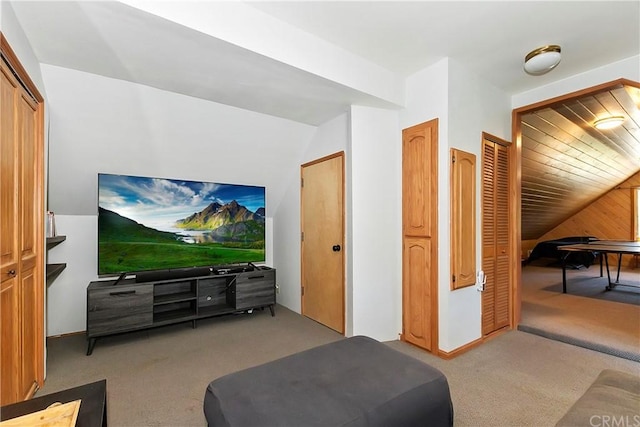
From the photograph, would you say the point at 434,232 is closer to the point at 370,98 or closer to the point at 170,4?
the point at 370,98

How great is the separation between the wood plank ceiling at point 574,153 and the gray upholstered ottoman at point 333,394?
2989mm

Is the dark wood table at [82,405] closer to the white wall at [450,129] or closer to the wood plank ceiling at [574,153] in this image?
the white wall at [450,129]

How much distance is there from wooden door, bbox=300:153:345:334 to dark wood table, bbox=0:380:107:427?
213 cm

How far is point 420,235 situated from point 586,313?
249 centimetres

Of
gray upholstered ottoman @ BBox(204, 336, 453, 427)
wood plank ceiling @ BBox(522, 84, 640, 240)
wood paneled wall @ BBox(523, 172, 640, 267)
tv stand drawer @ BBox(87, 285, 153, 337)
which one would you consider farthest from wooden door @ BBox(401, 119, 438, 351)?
wood paneled wall @ BBox(523, 172, 640, 267)

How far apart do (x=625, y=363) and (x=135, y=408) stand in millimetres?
3566

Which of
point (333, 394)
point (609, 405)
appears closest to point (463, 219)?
point (609, 405)

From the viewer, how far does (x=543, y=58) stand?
88.0 inches

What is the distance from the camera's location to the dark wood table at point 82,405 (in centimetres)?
107

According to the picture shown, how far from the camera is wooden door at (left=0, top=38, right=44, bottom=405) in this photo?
4.95ft

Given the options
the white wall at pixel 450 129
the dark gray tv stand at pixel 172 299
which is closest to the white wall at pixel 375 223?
the white wall at pixel 450 129

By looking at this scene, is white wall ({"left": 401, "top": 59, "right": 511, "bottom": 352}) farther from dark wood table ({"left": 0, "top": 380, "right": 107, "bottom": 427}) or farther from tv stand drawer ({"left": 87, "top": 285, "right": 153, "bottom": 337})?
tv stand drawer ({"left": 87, "top": 285, "right": 153, "bottom": 337})

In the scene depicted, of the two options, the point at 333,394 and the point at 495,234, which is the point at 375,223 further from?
the point at 333,394

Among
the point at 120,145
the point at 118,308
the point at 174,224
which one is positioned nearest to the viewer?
the point at 118,308
